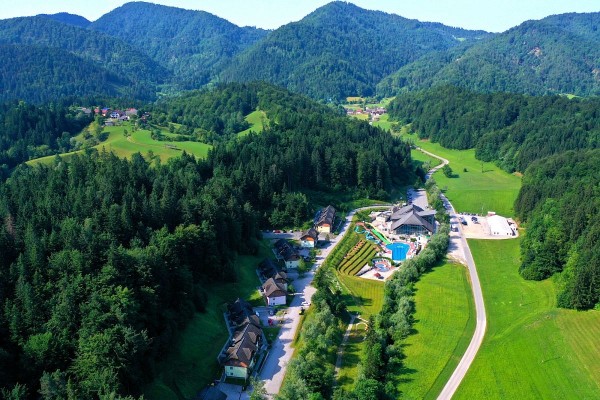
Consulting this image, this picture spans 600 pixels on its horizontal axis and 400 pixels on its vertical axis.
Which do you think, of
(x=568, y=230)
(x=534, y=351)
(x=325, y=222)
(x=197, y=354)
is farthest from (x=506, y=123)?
(x=197, y=354)

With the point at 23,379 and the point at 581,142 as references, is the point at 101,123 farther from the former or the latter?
the point at 581,142

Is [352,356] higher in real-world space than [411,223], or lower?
lower

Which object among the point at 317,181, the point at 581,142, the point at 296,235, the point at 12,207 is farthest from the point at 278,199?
the point at 581,142

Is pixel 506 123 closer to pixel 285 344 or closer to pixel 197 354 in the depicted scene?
pixel 285 344

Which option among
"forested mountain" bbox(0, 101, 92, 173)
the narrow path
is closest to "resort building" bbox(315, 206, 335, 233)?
the narrow path

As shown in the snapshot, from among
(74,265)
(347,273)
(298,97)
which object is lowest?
(347,273)

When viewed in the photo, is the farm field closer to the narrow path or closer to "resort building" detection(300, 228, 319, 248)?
"resort building" detection(300, 228, 319, 248)
